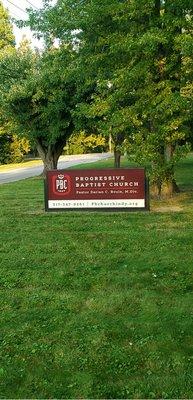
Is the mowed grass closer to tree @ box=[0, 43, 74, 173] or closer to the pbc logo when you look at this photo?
the pbc logo

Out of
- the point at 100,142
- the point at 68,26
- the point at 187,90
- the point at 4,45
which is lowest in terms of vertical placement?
the point at 100,142

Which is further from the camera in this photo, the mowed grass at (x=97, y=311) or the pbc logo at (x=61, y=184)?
the pbc logo at (x=61, y=184)

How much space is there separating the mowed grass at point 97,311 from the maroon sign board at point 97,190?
1.47 metres

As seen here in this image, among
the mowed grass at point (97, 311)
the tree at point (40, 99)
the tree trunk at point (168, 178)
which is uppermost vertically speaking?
the tree at point (40, 99)

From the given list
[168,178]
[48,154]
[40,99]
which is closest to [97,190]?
[168,178]

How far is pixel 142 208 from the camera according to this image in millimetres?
13469

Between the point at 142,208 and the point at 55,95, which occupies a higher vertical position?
the point at 55,95

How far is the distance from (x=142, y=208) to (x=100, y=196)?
1170 mm

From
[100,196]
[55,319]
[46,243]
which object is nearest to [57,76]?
[100,196]

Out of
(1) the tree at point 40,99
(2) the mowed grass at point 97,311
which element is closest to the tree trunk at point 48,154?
(1) the tree at point 40,99

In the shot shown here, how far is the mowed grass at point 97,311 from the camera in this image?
4.98m

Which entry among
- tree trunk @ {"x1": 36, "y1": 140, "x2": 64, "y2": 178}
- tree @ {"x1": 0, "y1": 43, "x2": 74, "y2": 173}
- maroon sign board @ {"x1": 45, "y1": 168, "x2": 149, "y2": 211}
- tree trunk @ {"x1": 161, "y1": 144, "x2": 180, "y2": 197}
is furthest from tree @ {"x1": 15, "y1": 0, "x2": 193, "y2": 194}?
tree trunk @ {"x1": 36, "y1": 140, "x2": 64, "y2": 178}

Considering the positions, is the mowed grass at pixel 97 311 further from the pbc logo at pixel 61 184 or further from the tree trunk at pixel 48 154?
the tree trunk at pixel 48 154

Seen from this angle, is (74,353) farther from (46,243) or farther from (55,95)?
(55,95)
